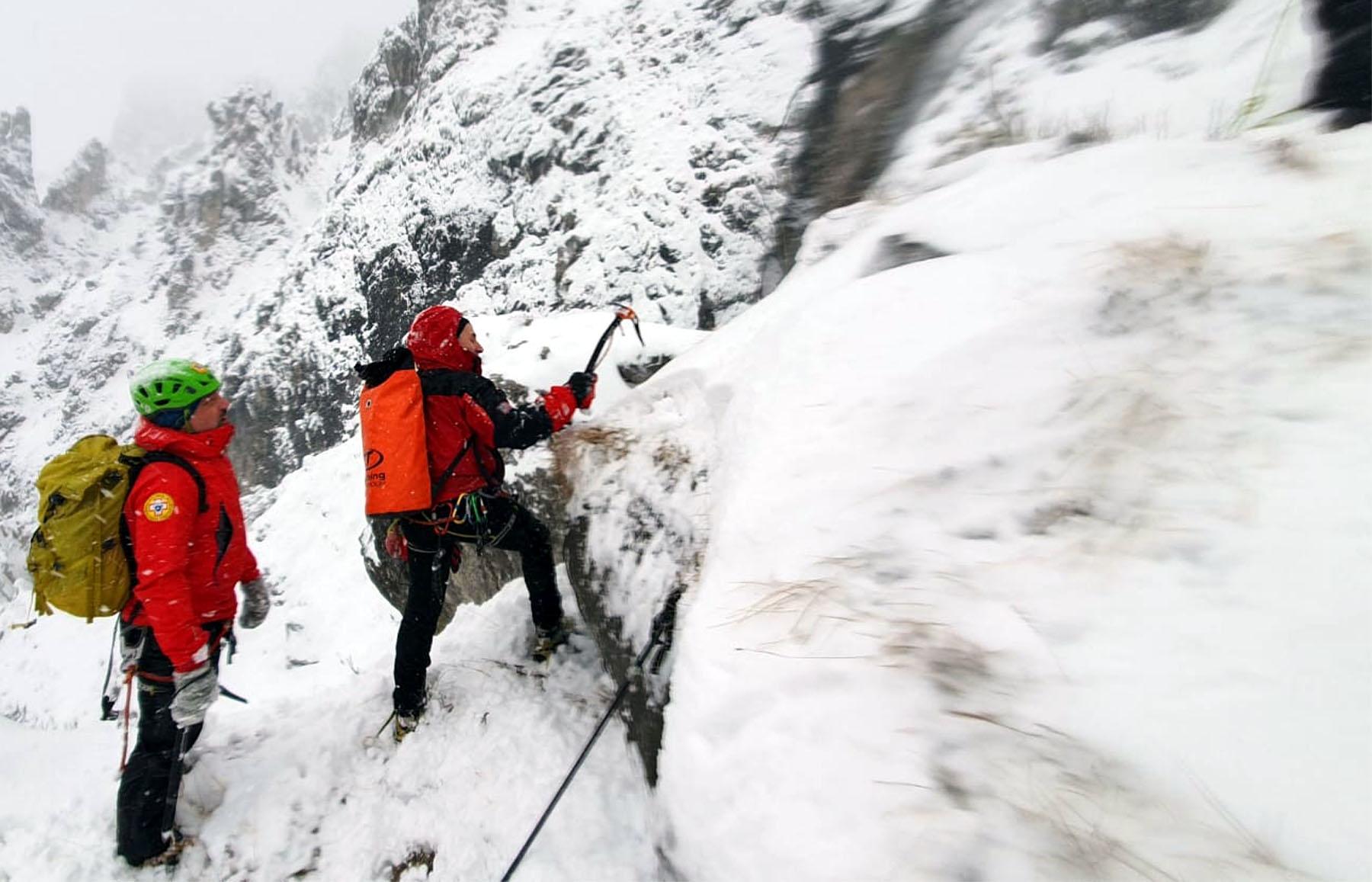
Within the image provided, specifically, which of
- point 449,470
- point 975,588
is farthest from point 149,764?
point 975,588

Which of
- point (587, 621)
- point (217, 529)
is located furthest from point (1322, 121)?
point (217, 529)

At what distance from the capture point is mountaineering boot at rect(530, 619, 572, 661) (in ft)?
11.0

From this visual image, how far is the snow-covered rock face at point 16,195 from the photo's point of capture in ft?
166

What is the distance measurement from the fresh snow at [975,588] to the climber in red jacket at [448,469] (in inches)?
14.2

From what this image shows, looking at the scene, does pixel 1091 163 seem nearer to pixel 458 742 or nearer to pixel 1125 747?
pixel 1125 747

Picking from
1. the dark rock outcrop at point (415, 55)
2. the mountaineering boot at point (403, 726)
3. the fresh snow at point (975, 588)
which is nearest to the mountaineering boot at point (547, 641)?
the fresh snow at point (975, 588)

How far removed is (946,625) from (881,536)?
12.1 inches

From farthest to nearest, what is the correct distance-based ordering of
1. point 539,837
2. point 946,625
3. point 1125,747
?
point 539,837 < point 946,625 < point 1125,747

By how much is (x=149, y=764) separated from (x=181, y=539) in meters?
1.01

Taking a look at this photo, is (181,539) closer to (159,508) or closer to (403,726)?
(159,508)

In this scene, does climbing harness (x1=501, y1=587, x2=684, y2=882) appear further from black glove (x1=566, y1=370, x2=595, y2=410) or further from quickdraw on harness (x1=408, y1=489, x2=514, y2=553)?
black glove (x1=566, y1=370, x2=595, y2=410)

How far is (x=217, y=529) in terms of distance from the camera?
266 centimetres

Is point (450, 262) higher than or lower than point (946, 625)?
higher

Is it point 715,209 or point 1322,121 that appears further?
point 715,209
